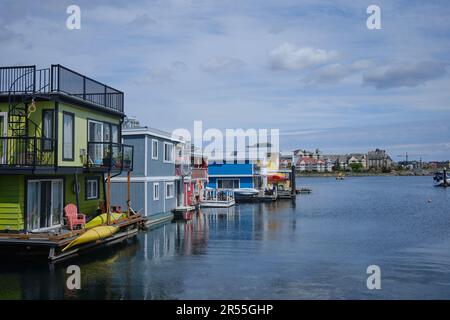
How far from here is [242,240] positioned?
82.0 ft

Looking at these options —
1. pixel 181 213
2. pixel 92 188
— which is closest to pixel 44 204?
pixel 92 188

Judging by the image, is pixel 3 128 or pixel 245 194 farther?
pixel 245 194

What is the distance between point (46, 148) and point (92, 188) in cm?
618

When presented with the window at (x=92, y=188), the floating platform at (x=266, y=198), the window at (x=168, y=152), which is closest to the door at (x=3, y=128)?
the window at (x=92, y=188)

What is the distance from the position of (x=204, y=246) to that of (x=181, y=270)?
5676 mm

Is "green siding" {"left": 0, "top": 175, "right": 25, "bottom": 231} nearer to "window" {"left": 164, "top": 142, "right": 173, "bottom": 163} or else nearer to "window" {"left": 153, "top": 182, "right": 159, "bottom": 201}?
"window" {"left": 153, "top": 182, "right": 159, "bottom": 201}

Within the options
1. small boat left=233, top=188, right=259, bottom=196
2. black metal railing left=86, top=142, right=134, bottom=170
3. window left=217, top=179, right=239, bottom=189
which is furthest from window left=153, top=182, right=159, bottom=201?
window left=217, top=179, right=239, bottom=189

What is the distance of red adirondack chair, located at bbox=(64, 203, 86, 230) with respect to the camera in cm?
2000

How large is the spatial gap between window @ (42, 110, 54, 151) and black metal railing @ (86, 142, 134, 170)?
275 cm

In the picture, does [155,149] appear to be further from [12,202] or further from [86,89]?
[12,202]

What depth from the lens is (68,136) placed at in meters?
20.2

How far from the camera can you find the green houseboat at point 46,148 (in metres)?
18.2
